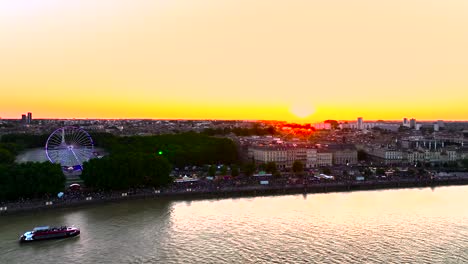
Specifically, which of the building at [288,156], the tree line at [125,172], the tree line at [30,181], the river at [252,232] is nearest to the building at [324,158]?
the building at [288,156]

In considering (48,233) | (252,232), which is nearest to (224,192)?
(252,232)

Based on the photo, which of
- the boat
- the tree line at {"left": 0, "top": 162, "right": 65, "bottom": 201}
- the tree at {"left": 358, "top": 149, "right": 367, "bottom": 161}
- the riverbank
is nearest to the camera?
the boat

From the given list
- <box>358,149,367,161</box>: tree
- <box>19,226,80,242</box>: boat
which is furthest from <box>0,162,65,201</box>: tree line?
<box>358,149,367,161</box>: tree

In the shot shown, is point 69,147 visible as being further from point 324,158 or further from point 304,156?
point 324,158

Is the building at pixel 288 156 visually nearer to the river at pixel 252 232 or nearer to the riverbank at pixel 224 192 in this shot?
the riverbank at pixel 224 192

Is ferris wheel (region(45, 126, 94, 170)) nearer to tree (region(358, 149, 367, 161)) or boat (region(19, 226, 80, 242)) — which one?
boat (region(19, 226, 80, 242))
